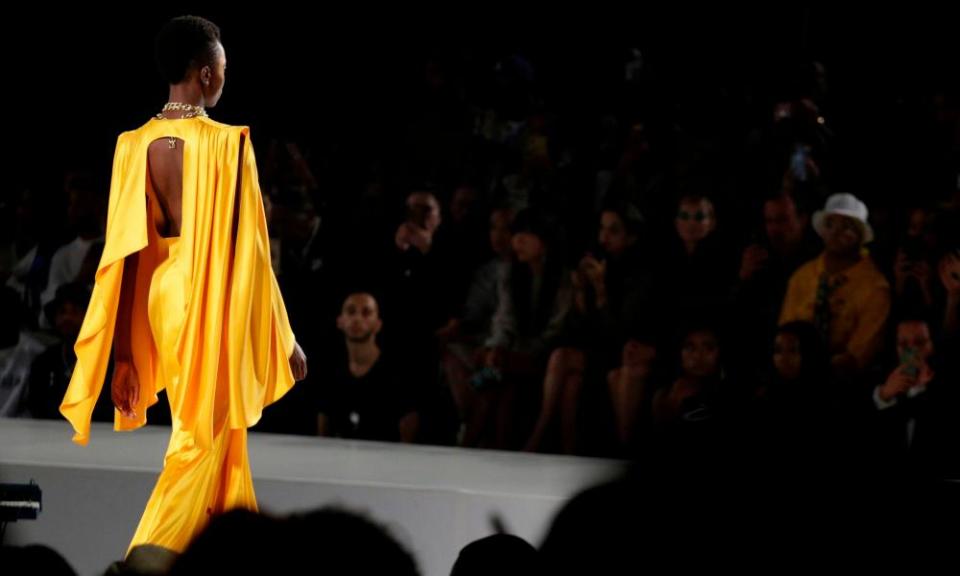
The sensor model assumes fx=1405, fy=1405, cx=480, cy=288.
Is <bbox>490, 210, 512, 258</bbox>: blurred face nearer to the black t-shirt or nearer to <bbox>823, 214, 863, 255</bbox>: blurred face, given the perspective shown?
the black t-shirt

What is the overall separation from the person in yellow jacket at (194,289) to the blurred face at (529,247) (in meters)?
2.00

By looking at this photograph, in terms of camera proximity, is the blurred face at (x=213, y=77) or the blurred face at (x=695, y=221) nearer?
the blurred face at (x=213, y=77)

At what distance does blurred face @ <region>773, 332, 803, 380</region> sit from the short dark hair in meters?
2.05

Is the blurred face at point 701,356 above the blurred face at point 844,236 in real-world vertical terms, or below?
below

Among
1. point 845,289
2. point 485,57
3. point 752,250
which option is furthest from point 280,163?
point 845,289

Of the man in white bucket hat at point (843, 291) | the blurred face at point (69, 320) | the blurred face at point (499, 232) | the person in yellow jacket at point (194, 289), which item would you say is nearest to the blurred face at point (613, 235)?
the blurred face at point (499, 232)

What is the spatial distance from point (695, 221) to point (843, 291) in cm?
55

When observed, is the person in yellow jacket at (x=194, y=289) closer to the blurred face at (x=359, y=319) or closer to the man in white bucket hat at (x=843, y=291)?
the blurred face at (x=359, y=319)

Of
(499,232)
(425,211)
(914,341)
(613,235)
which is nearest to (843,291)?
(914,341)

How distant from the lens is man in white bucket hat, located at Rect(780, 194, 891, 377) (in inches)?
164

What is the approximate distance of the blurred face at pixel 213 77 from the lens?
265cm

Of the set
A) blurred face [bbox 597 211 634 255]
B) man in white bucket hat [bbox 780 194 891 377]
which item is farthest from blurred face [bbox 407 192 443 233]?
man in white bucket hat [bbox 780 194 891 377]

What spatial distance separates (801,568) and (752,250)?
193 centimetres

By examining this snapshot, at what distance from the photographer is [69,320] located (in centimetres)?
458
